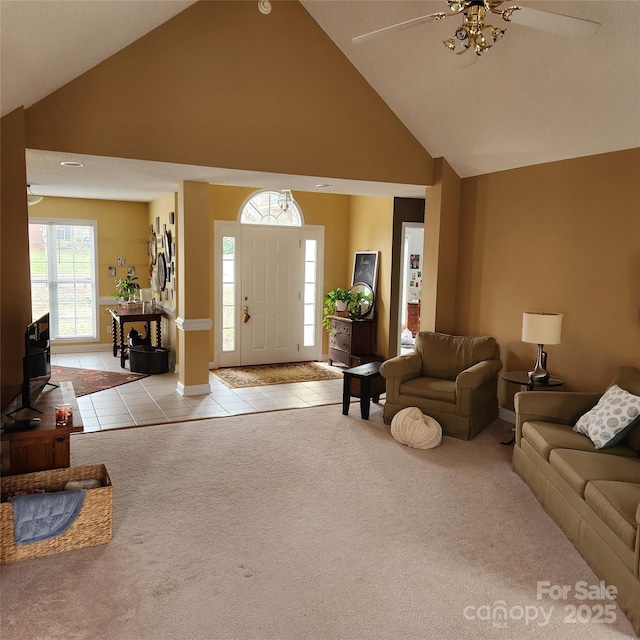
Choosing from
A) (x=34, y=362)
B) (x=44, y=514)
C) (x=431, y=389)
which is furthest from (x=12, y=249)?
(x=431, y=389)

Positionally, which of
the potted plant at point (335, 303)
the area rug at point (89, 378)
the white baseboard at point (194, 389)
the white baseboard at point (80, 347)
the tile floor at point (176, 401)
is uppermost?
the potted plant at point (335, 303)

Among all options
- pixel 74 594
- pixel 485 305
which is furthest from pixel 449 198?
pixel 74 594

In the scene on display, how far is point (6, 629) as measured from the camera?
7.66 feet

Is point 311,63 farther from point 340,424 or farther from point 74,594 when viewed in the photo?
point 74,594

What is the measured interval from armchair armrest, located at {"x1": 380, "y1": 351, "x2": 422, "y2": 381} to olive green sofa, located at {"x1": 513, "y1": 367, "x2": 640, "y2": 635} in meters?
1.27

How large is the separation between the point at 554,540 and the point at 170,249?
5.57m

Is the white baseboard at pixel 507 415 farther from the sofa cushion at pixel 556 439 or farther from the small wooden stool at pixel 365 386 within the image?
the sofa cushion at pixel 556 439

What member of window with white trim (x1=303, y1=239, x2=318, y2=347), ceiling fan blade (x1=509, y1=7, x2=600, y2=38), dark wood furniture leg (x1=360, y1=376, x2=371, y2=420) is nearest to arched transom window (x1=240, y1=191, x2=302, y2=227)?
window with white trim (x1=303, y1=239, x2=318, y2=347)

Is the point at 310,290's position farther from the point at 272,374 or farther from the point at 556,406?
the point at 556,406

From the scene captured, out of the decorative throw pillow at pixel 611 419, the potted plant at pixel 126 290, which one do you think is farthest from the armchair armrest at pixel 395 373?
the potted plant at pixel 126 290

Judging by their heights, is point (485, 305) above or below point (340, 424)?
above

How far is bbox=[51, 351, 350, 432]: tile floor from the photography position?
5293mm

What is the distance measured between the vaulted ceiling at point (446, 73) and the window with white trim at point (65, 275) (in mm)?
2689

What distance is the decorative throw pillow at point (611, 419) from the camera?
3438 millimetres
